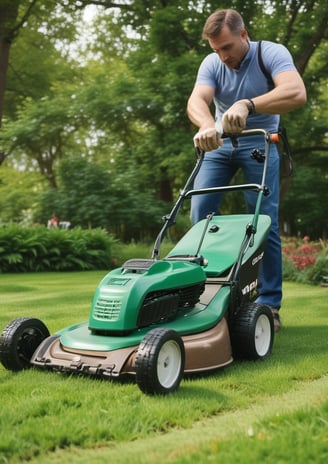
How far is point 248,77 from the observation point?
147 inches

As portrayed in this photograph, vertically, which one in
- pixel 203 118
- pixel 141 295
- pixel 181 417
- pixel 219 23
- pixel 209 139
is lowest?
pixel 181 417

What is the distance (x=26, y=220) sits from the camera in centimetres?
1440

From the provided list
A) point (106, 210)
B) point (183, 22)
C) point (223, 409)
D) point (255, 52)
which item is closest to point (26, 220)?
point (106, 210)

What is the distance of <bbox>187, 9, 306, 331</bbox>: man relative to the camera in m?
3.47

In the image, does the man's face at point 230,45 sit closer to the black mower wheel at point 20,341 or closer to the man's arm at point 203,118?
the man's arm at point 203,118

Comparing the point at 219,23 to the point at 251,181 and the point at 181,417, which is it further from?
the point at 181,417

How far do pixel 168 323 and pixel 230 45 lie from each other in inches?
64.7

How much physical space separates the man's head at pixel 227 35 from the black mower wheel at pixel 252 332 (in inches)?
56.7

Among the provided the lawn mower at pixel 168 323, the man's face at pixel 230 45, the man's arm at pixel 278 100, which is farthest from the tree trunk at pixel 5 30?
the lawn mower at pixel 168 323

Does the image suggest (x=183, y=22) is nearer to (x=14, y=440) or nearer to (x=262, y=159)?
(x=262, y=159)

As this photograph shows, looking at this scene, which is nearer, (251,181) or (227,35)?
(227,35)

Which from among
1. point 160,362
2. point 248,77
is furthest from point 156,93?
point 160,362

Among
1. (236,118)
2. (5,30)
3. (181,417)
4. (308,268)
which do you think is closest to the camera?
(181,417)

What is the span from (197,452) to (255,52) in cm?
254
